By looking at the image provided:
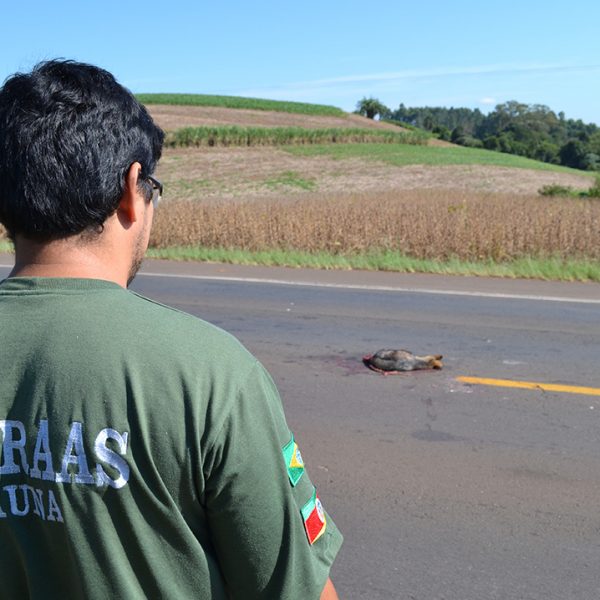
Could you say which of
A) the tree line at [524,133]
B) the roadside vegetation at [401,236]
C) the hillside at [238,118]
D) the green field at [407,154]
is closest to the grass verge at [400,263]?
the roadside vegetation at [401,236]

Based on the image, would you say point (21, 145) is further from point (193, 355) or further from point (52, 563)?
point (52, 563)

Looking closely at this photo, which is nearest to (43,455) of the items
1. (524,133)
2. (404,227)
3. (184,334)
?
(184,334)

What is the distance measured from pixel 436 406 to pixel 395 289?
5.87 metres

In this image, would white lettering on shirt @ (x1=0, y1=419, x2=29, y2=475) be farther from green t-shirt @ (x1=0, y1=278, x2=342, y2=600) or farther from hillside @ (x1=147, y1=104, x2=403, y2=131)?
hillside @ (x1=147, y1=104, x2=403, y2=131)

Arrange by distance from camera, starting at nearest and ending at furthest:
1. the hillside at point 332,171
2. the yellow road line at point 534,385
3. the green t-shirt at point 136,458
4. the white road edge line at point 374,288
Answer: the green t-shirt at point 136,458 < the yellow road line at point 534,385 < the white road edge line at point 374,288 < the hillside at point 332,171

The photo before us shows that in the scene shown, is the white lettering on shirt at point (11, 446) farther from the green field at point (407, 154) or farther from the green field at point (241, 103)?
the green field at point (241, 103)

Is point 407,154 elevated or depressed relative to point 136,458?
elevated

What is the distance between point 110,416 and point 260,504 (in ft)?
0.91

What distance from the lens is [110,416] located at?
1352 mm

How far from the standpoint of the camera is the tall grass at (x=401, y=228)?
15.4 m

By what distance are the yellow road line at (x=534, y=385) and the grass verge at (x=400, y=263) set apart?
22.4ft

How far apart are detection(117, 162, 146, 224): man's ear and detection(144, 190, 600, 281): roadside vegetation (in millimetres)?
12452

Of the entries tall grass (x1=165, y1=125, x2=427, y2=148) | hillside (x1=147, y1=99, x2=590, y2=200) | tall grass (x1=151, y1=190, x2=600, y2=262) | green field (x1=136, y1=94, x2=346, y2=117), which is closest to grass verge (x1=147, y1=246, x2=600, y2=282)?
tall grass (x1=151, y1=190, x2=600, y2=262)

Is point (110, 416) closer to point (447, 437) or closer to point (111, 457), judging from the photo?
point (111, 457)
